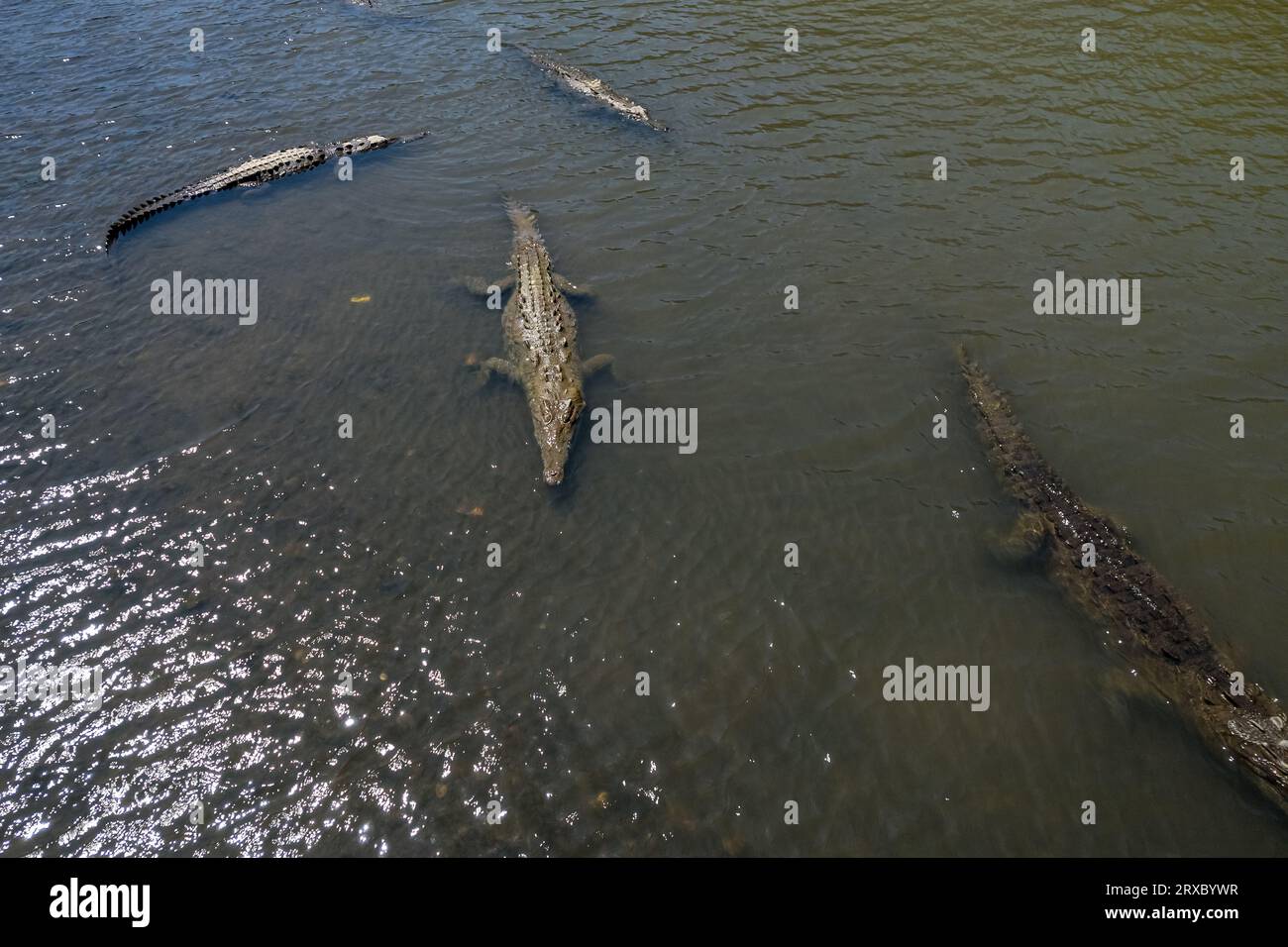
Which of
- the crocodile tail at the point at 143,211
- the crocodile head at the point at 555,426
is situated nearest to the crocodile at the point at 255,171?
the crocodile tail at the point at 143,211

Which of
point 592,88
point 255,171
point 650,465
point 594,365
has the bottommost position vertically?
point 650,465

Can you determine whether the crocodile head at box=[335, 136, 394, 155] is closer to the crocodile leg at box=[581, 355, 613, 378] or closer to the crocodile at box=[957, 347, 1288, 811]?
the crocodile leg at box=[581, 355, 613, 378]

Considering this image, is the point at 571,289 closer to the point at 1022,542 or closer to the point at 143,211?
the point at 1022,542

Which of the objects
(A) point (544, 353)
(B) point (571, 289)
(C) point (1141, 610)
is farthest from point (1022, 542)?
(B) point (571, 289)

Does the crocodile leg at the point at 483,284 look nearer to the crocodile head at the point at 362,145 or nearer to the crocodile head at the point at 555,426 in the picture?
the crocodile head at the point at 555,426

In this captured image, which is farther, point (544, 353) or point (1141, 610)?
point (544, 353)

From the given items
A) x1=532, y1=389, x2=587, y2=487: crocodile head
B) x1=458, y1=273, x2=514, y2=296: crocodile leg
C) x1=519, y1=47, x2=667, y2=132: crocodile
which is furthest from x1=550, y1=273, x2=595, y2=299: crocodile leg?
x1=519, y1=47, x2=667, y2=132: crocodile
